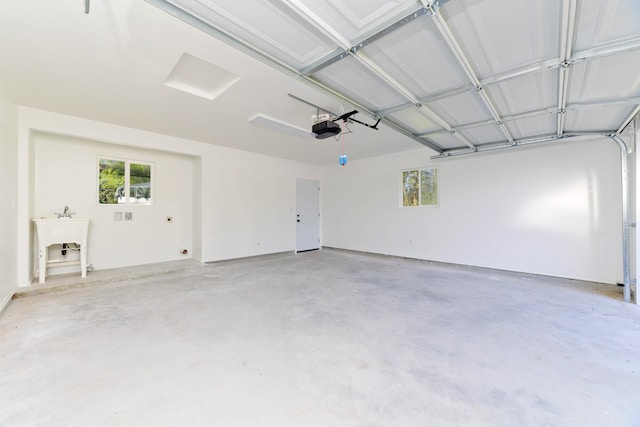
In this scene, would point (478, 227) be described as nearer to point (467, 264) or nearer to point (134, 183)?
point (467, 264)

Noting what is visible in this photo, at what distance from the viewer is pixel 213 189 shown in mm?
5688

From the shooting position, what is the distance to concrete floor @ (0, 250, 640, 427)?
1.49 meters

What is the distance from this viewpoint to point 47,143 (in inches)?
167

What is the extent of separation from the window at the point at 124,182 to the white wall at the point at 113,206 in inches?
3.9

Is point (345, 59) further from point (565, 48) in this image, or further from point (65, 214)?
point (65, 214)

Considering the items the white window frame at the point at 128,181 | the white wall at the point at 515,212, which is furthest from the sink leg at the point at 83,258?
the white wall at the point at 515,212

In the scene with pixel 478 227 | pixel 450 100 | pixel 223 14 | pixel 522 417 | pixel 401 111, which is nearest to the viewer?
pixel 522 417

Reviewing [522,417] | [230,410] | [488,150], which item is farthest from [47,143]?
[488,150]

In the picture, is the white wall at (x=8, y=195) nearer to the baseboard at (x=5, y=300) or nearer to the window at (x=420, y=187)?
the baseboard at (x=5, y=300)

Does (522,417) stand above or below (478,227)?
below

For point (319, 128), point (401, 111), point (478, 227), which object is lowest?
point (478, 227)

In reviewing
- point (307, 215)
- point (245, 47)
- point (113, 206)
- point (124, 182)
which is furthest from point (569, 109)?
point (113, 206)

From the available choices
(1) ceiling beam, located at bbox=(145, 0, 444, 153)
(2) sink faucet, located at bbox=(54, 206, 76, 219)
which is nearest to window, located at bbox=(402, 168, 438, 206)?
(1) ceiling beam, located at bbox=(145, 0, 444, 153)

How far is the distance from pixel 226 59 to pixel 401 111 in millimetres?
2172
